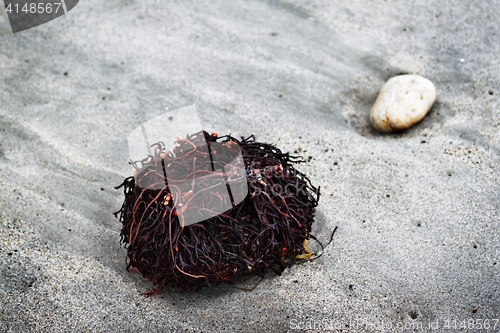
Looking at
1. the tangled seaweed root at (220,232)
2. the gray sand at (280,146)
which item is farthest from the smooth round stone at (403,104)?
the tangled seaweed root at (220,232)

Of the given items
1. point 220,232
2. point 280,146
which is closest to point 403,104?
point 280,146

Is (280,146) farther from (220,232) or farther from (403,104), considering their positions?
(220,232)

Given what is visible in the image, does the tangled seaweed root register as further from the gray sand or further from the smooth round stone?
the smooth round stone

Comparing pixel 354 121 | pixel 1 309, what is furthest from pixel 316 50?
pixel 1 309

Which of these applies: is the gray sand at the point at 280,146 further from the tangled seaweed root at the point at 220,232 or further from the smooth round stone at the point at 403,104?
the tangled seaweed root at the point at 220,232

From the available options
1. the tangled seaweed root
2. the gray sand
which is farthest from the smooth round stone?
the tangled seaweed root
